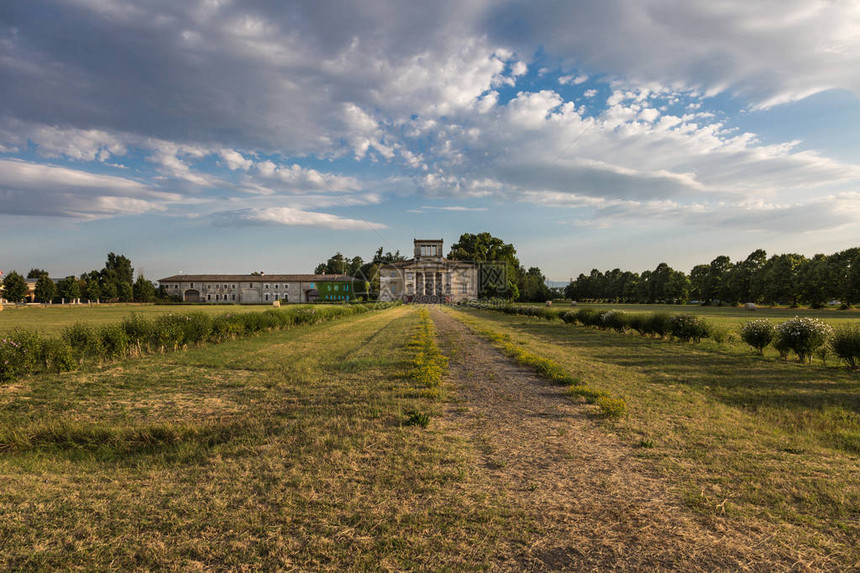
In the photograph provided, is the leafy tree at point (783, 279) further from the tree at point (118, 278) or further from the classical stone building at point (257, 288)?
the tree at point (118, 278)

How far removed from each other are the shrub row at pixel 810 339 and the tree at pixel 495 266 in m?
57.9

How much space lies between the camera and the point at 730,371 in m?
12.3

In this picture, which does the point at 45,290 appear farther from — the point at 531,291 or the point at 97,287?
the point at 531,291

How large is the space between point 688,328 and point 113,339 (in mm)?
23240

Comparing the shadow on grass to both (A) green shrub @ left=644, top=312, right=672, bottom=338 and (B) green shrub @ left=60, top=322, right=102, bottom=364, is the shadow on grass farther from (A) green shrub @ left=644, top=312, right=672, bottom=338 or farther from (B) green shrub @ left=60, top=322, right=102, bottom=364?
(B) green shrub @ left=60, top=322, right=102, bottom=364

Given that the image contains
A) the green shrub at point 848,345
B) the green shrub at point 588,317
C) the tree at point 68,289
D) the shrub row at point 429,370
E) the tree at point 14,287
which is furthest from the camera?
the tree at point 68,289

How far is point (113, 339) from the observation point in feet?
46.3

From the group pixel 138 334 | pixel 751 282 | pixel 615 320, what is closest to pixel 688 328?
pixel 615 320

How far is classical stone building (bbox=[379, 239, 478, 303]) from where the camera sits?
93375 millimetres

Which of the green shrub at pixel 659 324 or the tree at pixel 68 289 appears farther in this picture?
the tree at pixel 68 289

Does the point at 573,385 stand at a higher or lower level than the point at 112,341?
lower

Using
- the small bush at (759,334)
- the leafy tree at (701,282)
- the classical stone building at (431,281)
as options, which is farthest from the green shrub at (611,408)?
the classical stone building at (431,281)

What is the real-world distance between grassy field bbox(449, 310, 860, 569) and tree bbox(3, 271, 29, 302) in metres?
93.6

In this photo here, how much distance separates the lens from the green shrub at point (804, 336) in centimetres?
1326
